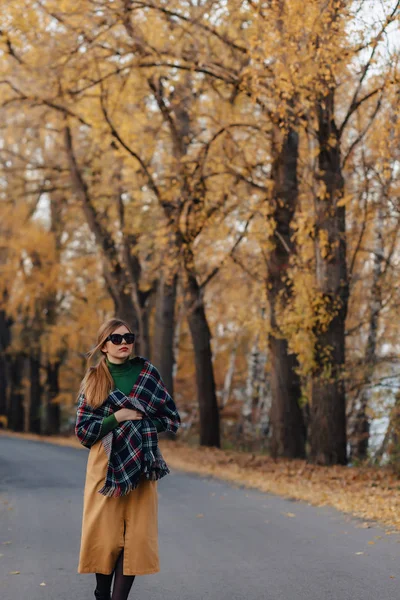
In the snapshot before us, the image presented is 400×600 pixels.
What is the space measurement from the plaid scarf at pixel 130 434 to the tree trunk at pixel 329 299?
11305 millimetres

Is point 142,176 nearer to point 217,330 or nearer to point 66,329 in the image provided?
point 66,329

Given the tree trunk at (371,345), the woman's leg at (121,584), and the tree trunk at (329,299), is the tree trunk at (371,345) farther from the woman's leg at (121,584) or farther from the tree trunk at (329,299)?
the woman's leg at (121,584)

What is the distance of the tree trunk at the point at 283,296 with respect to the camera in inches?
733

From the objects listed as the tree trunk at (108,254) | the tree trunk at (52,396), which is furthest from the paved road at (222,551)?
the tree trunk at (52,396)

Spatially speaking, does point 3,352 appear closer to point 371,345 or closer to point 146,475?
point 371,345

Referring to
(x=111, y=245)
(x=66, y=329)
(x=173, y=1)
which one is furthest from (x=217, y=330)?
(x=173, y=1)

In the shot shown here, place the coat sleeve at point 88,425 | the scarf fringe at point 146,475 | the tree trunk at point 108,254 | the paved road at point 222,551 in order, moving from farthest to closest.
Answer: the tree trunk at point 108,254 → the paved road at point 222,551 → the coat sleeve at point 88,425 → the scarf fringe at point 146,475

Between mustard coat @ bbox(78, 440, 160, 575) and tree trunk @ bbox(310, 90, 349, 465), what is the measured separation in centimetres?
1146

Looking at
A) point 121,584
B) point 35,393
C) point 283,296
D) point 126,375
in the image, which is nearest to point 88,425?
point 126,375

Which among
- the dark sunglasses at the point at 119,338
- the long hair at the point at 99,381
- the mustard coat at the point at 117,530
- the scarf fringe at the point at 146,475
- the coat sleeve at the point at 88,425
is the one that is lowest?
the mustard coat at the point at 117,530

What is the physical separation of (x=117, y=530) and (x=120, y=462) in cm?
39

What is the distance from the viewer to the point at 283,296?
1850 cm

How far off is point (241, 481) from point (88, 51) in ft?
30.7

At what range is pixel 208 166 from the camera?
800 inches
